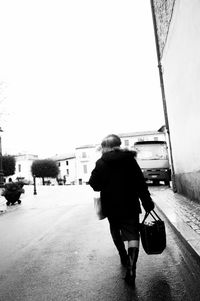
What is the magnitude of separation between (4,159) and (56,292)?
182 feet

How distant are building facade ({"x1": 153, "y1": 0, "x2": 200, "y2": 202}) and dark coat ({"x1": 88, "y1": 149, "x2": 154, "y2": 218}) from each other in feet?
17.7

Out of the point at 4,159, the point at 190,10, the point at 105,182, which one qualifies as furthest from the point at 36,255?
the point at 4,159

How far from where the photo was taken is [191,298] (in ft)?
9.34

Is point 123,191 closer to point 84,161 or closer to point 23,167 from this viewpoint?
point 84,161

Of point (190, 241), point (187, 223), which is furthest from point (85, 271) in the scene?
point (187, 223)

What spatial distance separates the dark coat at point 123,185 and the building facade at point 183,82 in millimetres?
5399

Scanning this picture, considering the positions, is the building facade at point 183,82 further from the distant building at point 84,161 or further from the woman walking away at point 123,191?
the distant building at point 84,161

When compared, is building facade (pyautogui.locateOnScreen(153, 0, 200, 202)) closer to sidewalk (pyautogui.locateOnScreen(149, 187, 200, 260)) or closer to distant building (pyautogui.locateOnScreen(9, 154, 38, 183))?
sidewalk (pyautogui.locateOnScreen(149, 187, 200, 260))

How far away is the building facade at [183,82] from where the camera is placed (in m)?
8.26

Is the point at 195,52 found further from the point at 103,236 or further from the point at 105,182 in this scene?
the point at 105,182

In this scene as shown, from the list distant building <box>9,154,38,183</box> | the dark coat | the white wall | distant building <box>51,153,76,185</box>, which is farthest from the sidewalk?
distant building <box>9,154,38,183</box>

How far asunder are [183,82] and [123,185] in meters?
7.25

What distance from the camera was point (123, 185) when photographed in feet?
11.5

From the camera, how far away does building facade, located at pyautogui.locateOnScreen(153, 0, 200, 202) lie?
8258 millimetres
